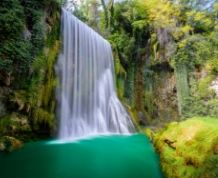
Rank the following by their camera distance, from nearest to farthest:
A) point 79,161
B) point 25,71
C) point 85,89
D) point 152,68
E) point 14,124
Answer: point 79,161 < point 14,124 < point 25,71 < point 85,89 < point 152,68

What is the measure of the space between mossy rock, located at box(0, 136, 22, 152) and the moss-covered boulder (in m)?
4.28

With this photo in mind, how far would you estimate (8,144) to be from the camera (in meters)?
7.20

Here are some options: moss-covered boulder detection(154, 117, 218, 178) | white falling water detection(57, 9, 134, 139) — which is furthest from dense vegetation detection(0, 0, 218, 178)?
white falling water detection(57, 9, 134, 139)

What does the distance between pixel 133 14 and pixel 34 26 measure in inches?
418

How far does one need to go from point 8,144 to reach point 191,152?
5106 mm

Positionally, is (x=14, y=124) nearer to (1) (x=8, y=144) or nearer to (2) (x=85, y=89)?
(1) (x=8, y=144)

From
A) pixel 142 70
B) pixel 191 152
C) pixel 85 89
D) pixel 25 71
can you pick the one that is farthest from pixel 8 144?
pixel 142 70

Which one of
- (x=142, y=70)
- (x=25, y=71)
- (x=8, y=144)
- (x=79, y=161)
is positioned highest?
(x=142, y=70)

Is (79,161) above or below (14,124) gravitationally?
below

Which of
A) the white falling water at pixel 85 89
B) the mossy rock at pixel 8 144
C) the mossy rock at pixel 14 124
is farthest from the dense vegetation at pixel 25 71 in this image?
the white falling water at pixel 85 89

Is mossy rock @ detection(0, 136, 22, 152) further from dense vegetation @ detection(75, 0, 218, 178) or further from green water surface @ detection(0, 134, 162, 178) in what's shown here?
dense vegetation @ detection(75, 0, 218, 178)

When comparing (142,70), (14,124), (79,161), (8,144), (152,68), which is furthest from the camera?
(152,68)

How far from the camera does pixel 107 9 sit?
62.8 feet

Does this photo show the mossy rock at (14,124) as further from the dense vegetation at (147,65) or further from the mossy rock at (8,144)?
the dense vegetation at (147,65)
